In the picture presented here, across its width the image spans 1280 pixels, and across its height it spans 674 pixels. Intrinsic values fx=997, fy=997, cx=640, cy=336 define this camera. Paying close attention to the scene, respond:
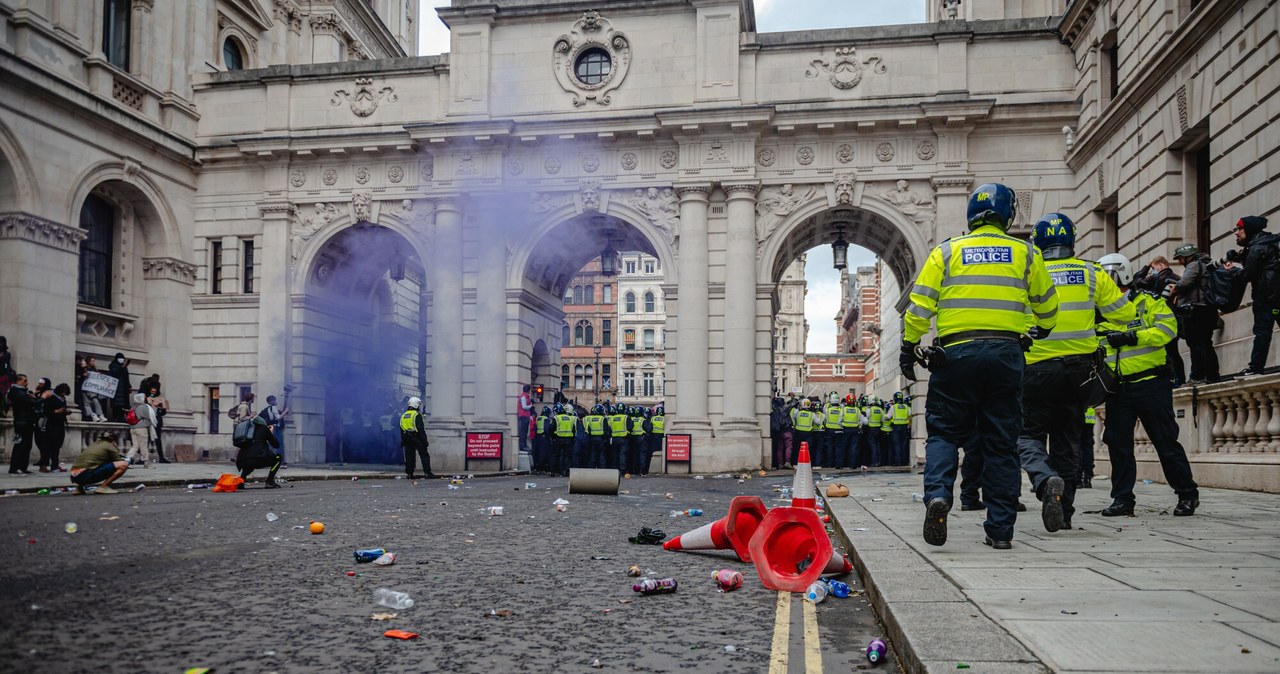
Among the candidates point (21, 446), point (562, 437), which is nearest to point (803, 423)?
point (562, 437)

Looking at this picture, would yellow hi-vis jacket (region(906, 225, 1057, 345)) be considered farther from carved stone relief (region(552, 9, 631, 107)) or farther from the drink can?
carved stone relief (region(552, 9, 631, 107))

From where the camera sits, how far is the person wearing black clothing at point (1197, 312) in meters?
12.8

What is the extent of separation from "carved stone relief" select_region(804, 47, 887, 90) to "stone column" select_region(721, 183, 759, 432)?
3.23 metres

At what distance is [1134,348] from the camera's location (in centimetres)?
833

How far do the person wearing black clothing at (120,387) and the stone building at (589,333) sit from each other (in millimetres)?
58523

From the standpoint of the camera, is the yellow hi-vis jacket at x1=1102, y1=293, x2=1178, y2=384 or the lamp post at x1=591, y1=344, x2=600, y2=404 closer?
the yellow hi-vis jacket at x1=1102, y1=293, x2=1178, y2=384

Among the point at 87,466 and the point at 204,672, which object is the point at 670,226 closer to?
the point at 87,466

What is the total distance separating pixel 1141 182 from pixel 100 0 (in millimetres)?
22641

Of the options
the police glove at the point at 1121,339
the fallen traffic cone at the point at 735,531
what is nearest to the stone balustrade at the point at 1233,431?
the police glove at the point at 1121,339

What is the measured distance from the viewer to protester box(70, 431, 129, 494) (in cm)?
1240

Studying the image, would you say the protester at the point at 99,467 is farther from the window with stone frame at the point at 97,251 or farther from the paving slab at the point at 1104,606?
the window with stone frame at the point at 97,251

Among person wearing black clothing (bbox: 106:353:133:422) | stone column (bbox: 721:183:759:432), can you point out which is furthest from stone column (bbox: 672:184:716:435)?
person wearing black clothing (bbox: 106:353:133:422)

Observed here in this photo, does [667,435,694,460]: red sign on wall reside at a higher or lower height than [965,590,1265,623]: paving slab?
lower

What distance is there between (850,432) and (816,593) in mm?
20766
